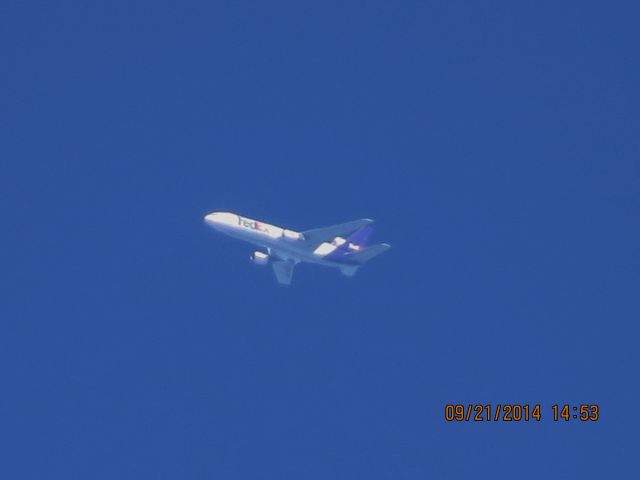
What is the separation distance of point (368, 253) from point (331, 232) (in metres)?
4.56

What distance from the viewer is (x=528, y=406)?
99688mm

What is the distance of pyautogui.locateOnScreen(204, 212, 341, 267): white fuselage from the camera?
11250 centimetres

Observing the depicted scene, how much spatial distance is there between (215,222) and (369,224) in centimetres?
1532

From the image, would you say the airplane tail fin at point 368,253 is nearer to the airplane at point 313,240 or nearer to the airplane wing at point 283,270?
the airplane at point 313,240

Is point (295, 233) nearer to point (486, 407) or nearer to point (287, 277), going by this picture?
point (287, 277)

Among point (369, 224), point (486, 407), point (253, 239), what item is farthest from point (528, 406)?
point (253, 239)

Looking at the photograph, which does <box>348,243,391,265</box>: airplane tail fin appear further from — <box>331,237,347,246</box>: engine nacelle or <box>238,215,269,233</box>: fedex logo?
<box>238,215,269,233</box>: fedex logo

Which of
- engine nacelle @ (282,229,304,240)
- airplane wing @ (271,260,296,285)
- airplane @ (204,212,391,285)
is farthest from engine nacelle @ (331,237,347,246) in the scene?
airplane wing @ (271,260,296,285)

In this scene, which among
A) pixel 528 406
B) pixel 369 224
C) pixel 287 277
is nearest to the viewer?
pixel 528 406

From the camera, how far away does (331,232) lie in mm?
111562

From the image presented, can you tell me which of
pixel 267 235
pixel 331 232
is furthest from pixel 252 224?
pixel 331 232

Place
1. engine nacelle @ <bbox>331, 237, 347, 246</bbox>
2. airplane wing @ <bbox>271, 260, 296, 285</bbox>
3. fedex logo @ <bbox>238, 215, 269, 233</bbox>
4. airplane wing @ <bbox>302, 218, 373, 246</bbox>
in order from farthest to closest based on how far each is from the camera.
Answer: airplane wing @ <bbox>271, 260, 296, 285</bbox> < engine nacelle @ <bbox>331, 237, 347, 246</bbox> < fedex logo @ <bbox>238, 215, 269, 233</bbox> < airplane wing @ <bbox>302, 218, 373, 246</bbox>

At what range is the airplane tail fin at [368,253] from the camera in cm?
11238

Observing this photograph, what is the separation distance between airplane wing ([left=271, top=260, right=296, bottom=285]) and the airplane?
401 cm
